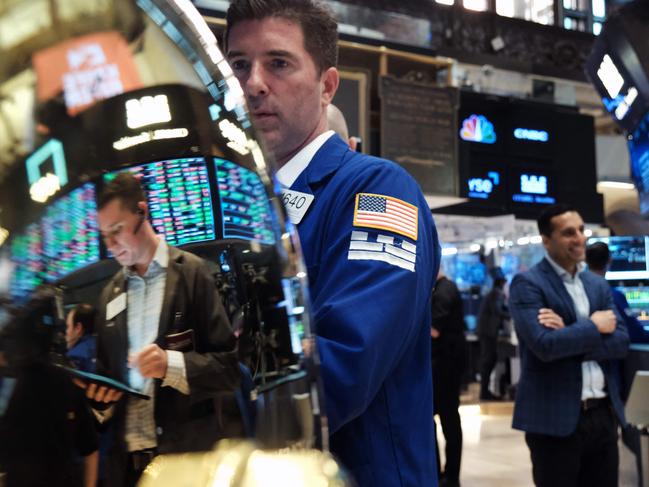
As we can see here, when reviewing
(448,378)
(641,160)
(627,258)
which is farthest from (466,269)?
(641,160)

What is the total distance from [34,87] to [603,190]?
12.3m

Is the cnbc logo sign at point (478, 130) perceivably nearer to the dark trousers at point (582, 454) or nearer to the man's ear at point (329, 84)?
the dark trousers at point (582, 454)

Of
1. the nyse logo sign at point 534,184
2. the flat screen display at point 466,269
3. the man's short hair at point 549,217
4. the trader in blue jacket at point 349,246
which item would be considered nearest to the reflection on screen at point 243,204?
the trader in blue jacket at point 349,246

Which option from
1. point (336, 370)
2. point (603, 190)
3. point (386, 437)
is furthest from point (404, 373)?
point (603, 190)

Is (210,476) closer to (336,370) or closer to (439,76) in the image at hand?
(336,370)

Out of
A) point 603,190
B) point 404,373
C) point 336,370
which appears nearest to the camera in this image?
point 336,370

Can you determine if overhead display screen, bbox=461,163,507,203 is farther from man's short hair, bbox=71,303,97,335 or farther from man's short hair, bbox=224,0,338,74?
man's short hair, bbox=71,303,97,335

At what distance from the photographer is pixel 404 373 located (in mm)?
734

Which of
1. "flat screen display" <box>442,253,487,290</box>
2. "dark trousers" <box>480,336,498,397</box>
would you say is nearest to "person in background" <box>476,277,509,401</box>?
"dark trousers" <box>480,336,498,397</box>

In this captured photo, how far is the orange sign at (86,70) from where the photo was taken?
0.24m

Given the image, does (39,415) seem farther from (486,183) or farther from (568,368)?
(486,183)

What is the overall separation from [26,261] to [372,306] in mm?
349

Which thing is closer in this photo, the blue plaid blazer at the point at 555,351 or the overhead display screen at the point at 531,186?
the blue plaid blazer at the point at 555,351

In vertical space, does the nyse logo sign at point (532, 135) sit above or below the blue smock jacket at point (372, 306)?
above
